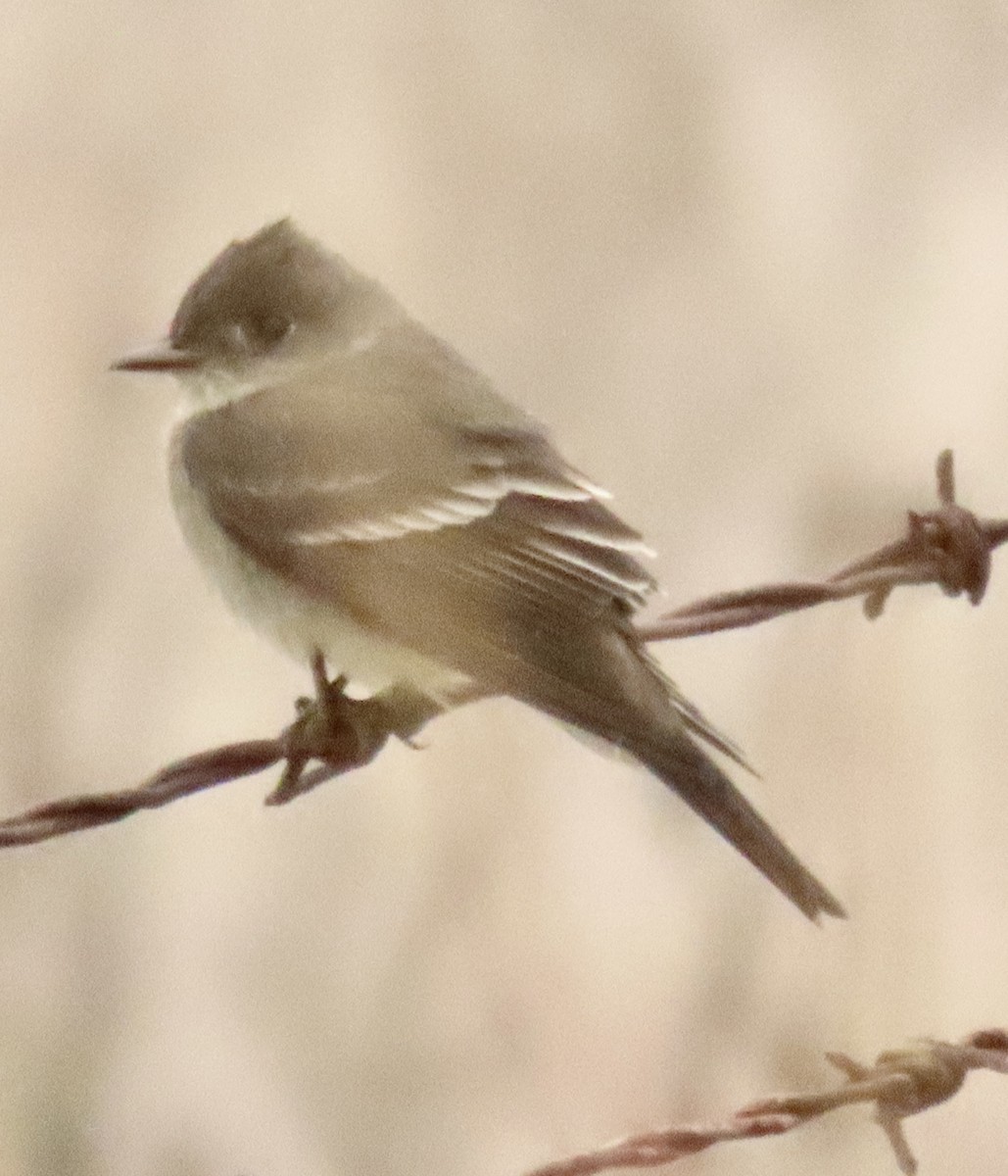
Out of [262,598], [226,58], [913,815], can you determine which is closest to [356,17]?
[226,58]

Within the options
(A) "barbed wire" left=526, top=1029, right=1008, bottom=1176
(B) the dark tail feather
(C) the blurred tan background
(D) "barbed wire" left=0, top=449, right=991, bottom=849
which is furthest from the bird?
(C) the blurred tan background

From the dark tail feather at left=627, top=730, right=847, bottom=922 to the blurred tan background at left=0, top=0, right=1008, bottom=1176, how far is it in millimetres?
1069

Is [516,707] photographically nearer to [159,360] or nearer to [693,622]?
[159,360]

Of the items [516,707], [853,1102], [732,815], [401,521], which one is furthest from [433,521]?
[516,707]

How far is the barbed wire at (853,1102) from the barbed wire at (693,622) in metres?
0.53

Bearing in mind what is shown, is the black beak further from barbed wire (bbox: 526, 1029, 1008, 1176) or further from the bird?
barbed wire (bbox: 526, 1029, 1008, 1176)

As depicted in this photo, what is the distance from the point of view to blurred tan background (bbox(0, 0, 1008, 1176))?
430cm

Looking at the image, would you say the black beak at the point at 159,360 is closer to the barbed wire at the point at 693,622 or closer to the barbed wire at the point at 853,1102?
the barbed wire at the point at 693,622

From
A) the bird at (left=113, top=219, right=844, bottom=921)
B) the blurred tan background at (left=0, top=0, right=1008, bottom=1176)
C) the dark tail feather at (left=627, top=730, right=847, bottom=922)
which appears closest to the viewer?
the dark tail feather at (left=627, top=730, right=847, bottom=922)

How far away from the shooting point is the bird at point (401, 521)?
2955mm

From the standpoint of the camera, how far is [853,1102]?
2594 millimetres

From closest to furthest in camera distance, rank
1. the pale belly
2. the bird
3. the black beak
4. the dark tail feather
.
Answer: the dark tail feather
the bird
the pale belly
the black beak

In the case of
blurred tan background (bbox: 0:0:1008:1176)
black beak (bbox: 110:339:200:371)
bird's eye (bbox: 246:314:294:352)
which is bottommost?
blurred tan background (bbox: 0:0:1008:1176)

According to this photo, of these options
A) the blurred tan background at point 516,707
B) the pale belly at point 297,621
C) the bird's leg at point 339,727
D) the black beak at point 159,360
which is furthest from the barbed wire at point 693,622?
the blurred tan background at point 516,707
